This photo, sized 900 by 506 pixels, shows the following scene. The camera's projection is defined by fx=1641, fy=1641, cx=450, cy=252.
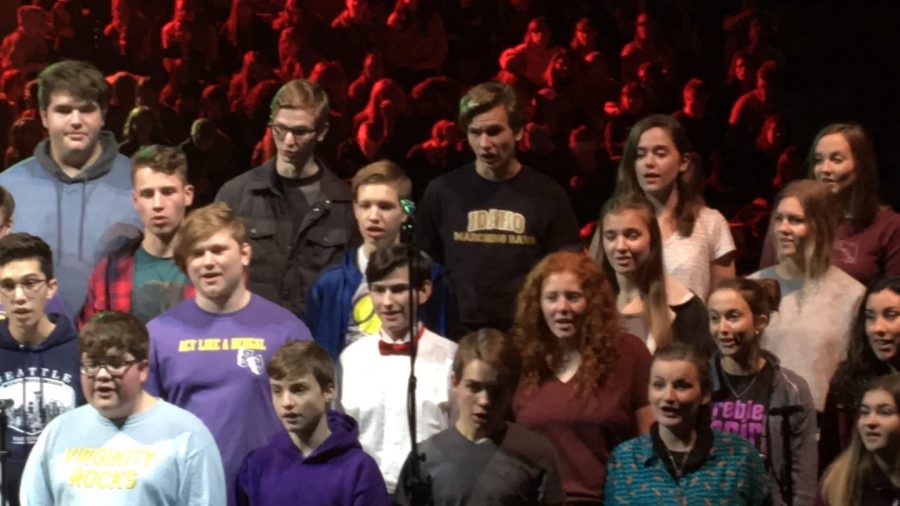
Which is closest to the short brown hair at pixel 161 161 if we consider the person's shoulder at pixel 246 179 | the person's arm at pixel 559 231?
the person's shoulder at pixel 246 179

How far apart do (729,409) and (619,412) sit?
0.37 meters

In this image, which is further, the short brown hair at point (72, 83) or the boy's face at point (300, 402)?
the short brown hair at point (72, 83)

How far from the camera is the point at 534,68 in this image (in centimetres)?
748

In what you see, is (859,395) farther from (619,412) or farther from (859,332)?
(619,412)

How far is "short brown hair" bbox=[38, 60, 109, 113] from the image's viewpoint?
17.0 feet

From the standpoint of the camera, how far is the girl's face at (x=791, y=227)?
510 centimetres

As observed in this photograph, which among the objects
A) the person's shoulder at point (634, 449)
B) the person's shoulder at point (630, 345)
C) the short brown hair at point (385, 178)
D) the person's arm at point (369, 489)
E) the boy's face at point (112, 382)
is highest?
the short brown hair at point (385, 178)

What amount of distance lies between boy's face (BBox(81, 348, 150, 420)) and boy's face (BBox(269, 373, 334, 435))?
1.23 feet

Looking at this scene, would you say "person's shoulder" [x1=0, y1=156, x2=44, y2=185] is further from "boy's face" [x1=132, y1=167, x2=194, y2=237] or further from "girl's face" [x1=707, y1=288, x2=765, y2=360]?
"girl's face" [x1=707, y1=288, x2=765, y2=360]

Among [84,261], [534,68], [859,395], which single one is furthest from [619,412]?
[534,68]

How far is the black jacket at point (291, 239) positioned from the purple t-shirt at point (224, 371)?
1.94 ft

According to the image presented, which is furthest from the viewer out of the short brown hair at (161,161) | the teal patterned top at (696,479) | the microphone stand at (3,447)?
the short brown hair at (161,161)

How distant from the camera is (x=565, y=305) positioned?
15.1 ft

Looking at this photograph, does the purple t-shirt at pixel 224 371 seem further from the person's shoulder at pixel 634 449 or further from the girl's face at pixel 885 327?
the girl's face at pixel 885 327
